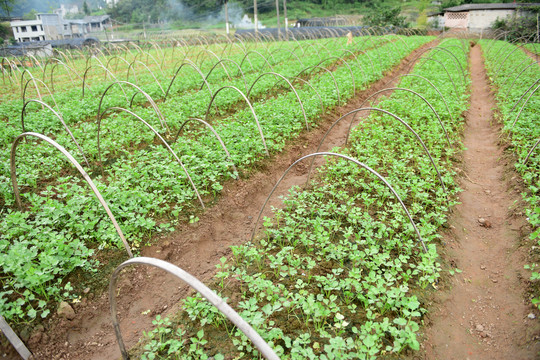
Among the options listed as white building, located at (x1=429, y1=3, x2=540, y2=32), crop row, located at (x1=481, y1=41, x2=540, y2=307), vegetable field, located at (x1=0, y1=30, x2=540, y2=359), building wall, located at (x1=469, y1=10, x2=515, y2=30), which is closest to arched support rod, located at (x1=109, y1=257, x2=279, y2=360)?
vegetable field, located at (x1=0, y1=30, x2=540, y2=359)

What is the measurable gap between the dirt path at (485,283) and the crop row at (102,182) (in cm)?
346

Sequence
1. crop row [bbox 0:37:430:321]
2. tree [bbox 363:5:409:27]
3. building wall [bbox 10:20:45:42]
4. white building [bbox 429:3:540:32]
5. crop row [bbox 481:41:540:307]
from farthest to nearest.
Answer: building wall [bbox 10:20:45:42]
tree [bbox 363:5:409:27]
white building [bbox 429:3:540:32]
crop row [bbox 481:41:540:307]
crop row [bbox 0:37:430:321]

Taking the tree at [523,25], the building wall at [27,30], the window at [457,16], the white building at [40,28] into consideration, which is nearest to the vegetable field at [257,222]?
the tree at [523,25]

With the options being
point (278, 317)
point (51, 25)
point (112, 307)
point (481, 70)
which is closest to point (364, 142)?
point (278, 317)

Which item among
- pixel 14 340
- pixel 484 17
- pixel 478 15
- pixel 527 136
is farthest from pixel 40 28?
pixel 484 17

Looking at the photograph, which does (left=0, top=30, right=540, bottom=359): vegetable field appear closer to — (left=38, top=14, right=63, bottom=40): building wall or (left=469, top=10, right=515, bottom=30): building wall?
(left=469, top=10, right=515, bottom=30): building wall

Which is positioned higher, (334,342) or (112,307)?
(112,307)

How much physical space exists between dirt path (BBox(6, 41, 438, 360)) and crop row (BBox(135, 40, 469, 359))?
0.43 m

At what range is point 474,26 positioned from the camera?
124 feet

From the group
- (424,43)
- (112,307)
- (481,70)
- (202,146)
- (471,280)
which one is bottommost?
(471,280)

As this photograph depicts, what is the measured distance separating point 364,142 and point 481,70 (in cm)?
1381

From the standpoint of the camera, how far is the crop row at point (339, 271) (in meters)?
2.78

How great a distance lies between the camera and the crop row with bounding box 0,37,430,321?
340 centimetres

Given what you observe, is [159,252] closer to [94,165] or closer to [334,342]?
[334,342]
